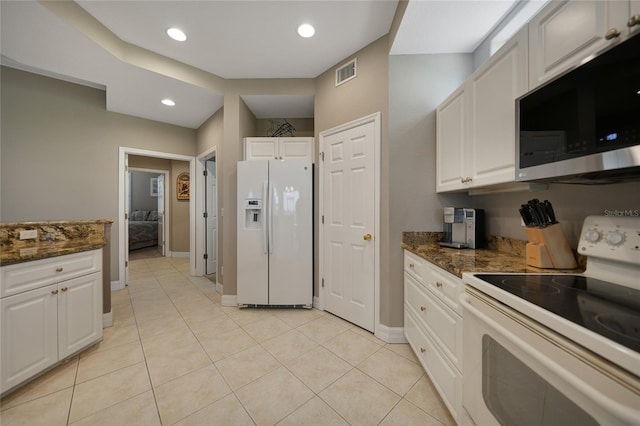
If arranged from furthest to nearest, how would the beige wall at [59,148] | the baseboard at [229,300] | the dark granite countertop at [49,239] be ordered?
the baseboard at [229,300]
the beige wall at [59,148]
the dark granite countertop at [49,239]

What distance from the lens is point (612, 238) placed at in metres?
0.92

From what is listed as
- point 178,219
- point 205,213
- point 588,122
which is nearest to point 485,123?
point 588,122

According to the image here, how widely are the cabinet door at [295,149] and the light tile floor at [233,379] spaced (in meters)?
1.95

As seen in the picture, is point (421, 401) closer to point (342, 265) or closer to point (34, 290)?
point (342, 265)

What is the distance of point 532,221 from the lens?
1194mm

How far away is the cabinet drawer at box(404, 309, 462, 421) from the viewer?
1.15 meters

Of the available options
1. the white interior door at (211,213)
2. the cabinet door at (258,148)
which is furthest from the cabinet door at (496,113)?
the white interior door at (211,213)

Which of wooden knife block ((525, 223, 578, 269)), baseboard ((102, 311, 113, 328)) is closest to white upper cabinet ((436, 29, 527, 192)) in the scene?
wooden knife block ((525, 223, 578, 269))

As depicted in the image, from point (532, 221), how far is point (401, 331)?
4.48 feet

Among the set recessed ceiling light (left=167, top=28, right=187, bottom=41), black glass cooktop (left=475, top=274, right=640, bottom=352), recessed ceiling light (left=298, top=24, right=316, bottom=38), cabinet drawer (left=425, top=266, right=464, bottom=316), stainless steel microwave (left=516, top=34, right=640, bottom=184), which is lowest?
cabinet drawer (left=425, top=266, right=464, bottom=316)

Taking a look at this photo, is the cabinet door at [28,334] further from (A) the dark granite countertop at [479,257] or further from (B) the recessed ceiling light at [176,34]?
(A) the dark granite countertop at [479,257]

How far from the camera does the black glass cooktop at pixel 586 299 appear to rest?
586 mm

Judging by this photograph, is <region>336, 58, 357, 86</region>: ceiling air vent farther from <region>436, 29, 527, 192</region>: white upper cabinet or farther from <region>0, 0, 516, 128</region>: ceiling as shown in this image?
<region>436, 29, 527, 192</region>: white upper cabinet

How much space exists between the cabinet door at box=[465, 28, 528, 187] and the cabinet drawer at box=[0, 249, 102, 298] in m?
3.01
